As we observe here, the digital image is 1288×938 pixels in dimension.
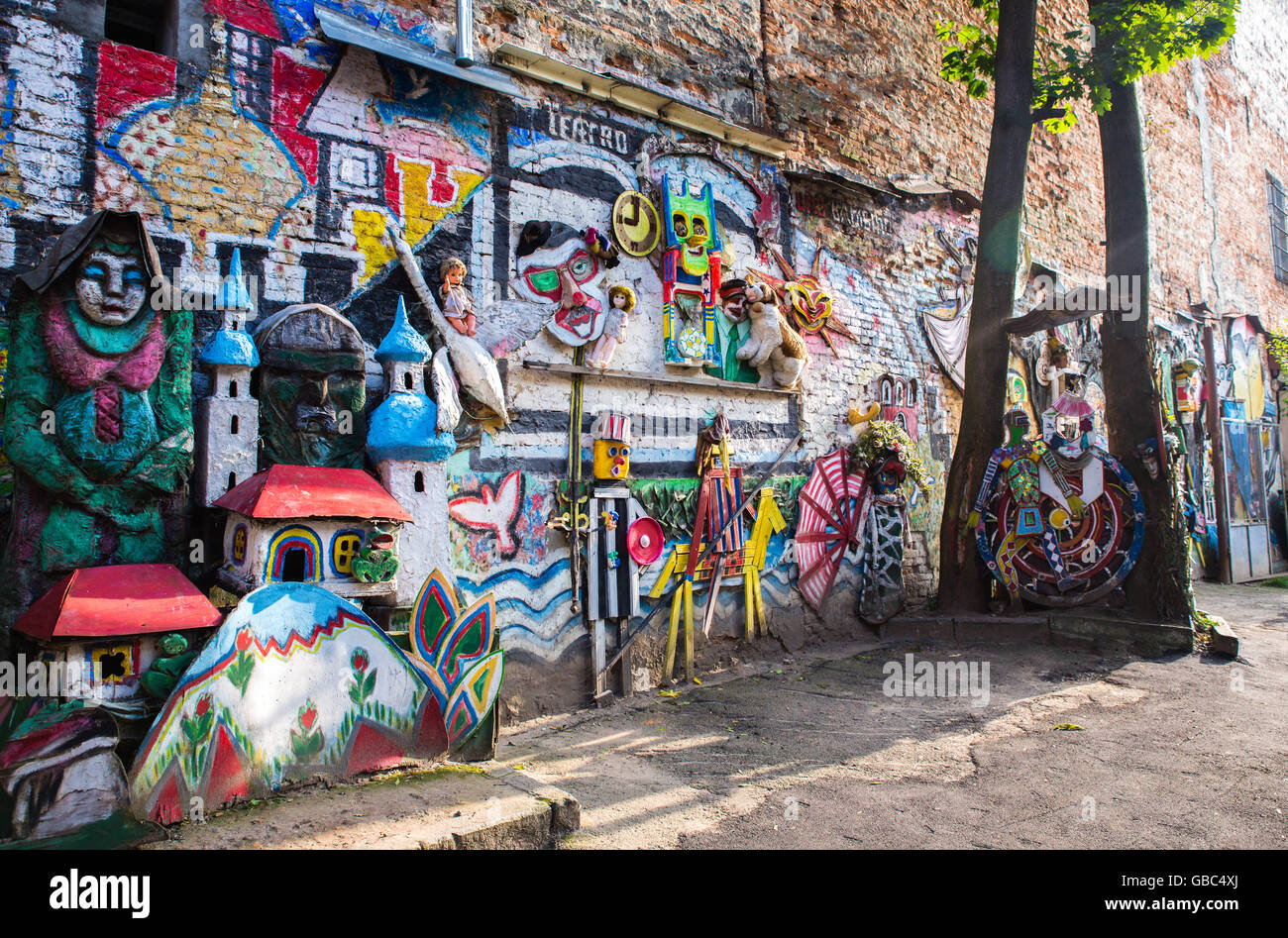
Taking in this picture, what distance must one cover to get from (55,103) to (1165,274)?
48.2 ft

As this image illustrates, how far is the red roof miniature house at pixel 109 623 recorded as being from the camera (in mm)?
3092

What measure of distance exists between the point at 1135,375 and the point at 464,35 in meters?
6.47

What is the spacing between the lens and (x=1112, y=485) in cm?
720

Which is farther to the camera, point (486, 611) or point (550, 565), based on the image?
point (550, 565)

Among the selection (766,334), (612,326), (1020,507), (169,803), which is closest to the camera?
(169,803)

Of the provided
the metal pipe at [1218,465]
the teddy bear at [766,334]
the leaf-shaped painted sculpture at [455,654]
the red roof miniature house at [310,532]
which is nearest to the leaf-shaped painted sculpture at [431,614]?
the leaf-shaped painted sculpture at [455,654]

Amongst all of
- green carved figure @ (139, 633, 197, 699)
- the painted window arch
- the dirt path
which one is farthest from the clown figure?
green carved figure @ (139, 633, 197, 699)

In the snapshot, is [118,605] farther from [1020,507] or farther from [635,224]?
[1020,507]

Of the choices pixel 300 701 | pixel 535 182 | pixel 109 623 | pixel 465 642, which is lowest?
pixel 300 701

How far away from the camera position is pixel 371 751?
3.71 metres

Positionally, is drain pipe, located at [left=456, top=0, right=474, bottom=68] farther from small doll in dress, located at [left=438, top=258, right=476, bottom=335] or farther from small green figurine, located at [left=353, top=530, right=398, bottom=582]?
small green figurine, located at [left=353, top=530, right=398, bottom=582]

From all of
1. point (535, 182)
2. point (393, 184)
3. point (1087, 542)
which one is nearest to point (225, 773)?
point (393, 184)

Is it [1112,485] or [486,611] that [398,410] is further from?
[1112,485]

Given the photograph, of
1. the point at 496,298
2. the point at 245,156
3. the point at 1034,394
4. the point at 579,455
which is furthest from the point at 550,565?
the point at 1034,394
